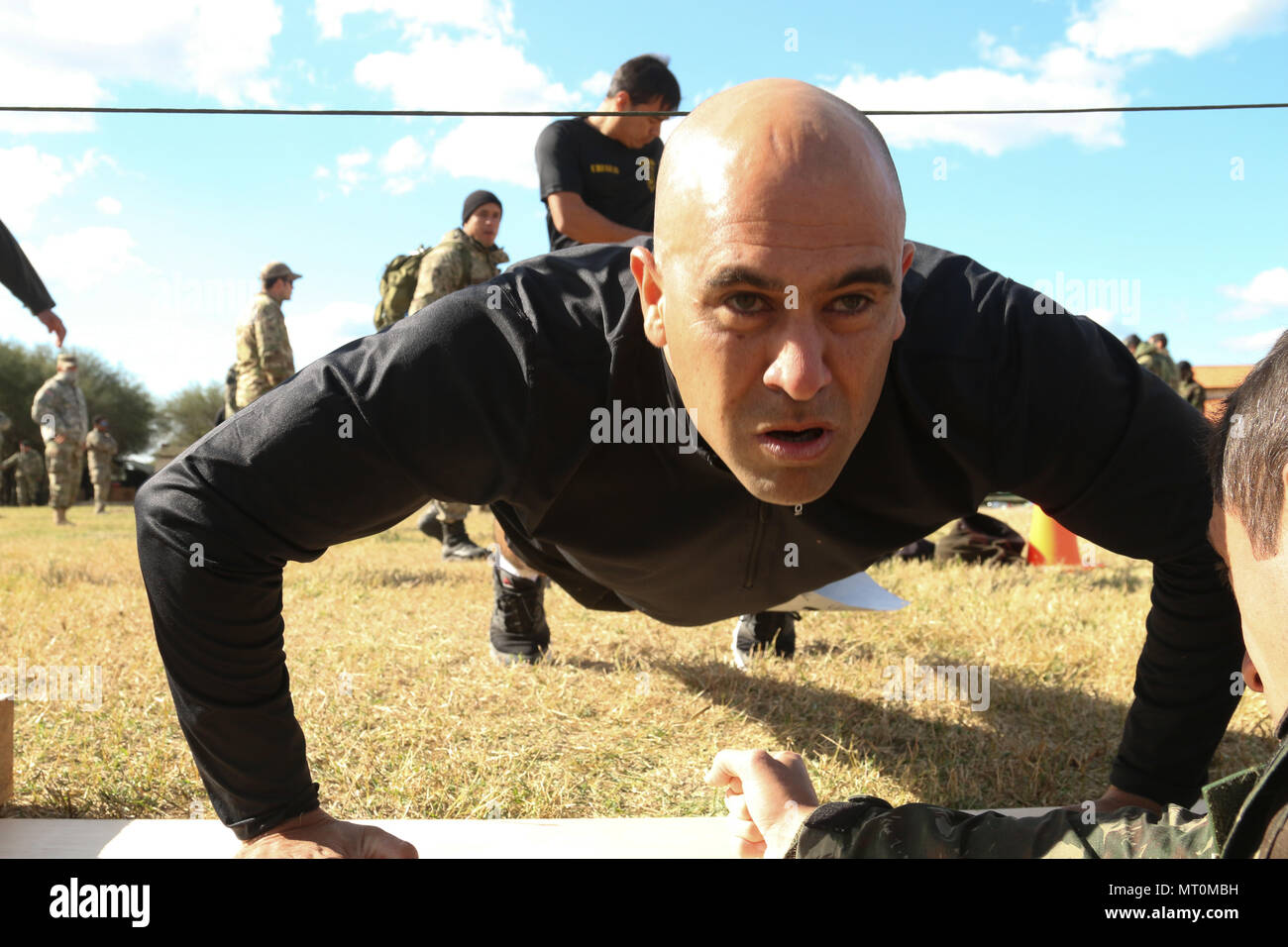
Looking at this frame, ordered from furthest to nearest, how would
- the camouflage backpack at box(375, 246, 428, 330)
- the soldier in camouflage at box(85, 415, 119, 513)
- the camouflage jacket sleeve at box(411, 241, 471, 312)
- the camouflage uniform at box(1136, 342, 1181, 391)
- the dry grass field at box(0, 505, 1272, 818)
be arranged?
the soldier in camouflage at box(85, 415, 119, 513), the camouflage uniform at box(1136, 342, 1181, 391), the camouflage backpack at box(375, 246, 428, 330), the camouflage jacket sleeve at box(411, 241, 471, 312), the dry grass field at box(0, 505, 1272, 818)

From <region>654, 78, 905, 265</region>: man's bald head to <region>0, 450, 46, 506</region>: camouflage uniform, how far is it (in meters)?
24.2

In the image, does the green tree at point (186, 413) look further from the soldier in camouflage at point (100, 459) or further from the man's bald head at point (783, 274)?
the man's bald head at point (783, 274)

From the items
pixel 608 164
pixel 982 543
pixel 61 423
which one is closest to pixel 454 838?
pixel 608 164

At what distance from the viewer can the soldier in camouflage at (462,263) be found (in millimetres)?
6727

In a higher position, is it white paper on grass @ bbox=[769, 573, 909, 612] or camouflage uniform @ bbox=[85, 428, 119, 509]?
camouflage uniform @ bbox=[85, 428, 119, 509]

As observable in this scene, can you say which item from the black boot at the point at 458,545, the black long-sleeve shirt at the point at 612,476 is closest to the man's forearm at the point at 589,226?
the black long-sleeve shirt at the point at 612,476

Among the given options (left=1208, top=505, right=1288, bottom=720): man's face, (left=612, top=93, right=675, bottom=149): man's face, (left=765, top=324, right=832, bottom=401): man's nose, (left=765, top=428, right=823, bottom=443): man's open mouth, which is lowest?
(left=1208, top=505, right=1288, bottom=720): man's face

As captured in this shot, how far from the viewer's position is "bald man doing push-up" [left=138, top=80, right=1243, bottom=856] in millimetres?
1735

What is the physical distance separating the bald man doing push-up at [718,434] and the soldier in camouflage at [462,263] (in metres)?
4.52

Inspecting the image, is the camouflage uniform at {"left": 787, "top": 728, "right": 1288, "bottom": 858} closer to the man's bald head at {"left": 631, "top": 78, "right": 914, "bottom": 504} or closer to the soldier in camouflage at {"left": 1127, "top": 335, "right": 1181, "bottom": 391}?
the man's bald head at {"left": 631, "top": 78, "right": 914, "bottom": 504}

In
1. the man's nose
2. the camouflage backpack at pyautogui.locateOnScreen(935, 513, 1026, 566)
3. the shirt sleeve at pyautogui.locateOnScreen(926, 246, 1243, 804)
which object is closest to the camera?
the man's nose

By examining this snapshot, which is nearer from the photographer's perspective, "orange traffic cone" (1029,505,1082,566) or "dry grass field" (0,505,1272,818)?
"dry grass field" (0,505,1272,818)

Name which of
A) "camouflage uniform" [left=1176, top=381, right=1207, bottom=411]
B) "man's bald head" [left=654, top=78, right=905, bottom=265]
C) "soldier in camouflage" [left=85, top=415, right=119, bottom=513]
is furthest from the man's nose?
"soldier in camouflage" [left=85, top=415, right=119, bottom=513]
